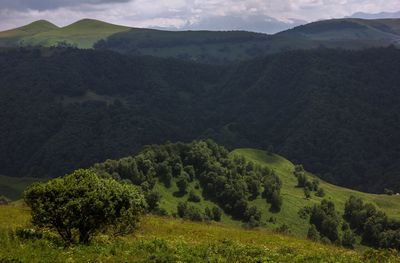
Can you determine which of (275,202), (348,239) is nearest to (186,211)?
(275,202)

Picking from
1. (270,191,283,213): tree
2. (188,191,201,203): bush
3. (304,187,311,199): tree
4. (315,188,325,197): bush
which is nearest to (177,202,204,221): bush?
(188,191,201,203): bush

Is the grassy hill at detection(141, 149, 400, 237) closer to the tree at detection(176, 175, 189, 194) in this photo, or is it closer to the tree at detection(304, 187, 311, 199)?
the tree at detection(176, 175, 189, 194)

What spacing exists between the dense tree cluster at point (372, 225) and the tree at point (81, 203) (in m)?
123

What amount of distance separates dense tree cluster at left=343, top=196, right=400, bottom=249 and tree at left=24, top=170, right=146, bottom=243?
4849 inches

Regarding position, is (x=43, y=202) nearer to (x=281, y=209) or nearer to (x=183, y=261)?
(x=183, y=261)

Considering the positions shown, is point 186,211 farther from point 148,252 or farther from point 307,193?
point 148,252

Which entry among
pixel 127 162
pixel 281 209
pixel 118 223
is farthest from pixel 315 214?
pixel 118 223

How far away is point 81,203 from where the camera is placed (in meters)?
27.5

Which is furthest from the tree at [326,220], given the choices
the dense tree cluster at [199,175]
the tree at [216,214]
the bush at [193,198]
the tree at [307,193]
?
the bush at [193,198]

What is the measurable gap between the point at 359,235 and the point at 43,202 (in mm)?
146842

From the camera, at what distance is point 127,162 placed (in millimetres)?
127938

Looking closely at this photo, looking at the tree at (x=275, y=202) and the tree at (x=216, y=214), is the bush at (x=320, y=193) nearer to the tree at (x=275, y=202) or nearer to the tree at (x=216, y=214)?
the tree at (x=275, y=202)

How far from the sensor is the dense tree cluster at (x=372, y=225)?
13700cm

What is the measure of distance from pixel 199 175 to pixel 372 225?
62865mm
